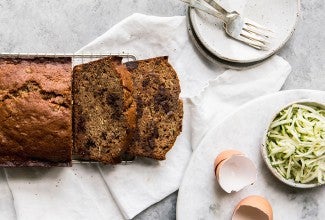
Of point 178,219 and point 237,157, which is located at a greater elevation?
point 237,157

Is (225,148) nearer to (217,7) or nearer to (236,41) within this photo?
(236,41)

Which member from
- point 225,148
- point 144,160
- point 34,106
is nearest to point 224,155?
point 225,148

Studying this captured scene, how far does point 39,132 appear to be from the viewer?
2.70 metres

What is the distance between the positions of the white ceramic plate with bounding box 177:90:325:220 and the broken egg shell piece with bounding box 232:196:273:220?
0.37ft

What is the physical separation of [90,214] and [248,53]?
1.05 metres

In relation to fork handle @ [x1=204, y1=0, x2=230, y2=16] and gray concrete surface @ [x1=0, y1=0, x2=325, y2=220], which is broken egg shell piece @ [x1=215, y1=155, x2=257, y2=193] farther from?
fork handle @ [x1=204, y1=0, x2=230, y2=16]

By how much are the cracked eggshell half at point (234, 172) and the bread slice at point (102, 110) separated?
0.43 m

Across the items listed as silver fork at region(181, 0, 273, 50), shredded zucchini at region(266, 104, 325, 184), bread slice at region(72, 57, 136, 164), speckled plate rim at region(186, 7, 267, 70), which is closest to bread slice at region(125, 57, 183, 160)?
bread slice at region(72, 57, 136, 164)

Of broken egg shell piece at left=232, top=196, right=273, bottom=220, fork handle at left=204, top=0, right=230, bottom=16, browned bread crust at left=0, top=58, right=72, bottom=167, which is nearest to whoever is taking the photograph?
browned bread crust at left=0, top=58, right=72, bottom=167

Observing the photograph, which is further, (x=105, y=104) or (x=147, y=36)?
(x=147, y=36)

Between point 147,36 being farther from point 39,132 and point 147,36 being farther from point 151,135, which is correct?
point 39,132

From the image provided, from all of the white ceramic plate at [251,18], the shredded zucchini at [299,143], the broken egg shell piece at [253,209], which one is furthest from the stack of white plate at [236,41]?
the broken egg shell piece at [253,209]

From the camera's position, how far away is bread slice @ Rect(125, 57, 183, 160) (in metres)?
2.88

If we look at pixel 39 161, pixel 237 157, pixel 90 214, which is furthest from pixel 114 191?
pixel 237 157
